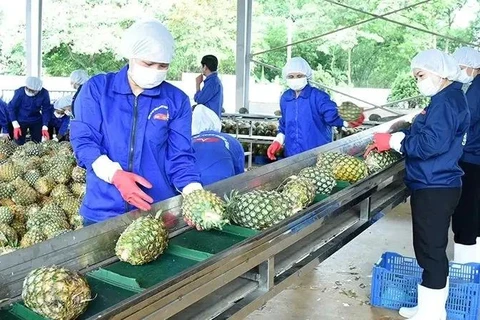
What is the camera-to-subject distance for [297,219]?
236 cm

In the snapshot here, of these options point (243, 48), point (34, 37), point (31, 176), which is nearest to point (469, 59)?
point (31, 176)

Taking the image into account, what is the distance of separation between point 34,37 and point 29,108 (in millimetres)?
5392

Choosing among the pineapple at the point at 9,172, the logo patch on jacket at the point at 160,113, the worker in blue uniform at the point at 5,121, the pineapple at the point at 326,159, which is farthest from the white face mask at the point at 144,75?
the worker in blue uniform at the point at 5,121

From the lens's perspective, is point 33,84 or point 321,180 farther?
point 33,84

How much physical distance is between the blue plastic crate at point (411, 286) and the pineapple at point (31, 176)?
2679 mm

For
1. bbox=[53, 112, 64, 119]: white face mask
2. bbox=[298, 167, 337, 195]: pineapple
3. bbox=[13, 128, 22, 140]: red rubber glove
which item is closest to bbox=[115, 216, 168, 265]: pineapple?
bbox=[298, 167, 337, 195]: pineapple

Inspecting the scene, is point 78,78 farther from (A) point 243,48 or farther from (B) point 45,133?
(A) point 243,48

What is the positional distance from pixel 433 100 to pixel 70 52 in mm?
16478

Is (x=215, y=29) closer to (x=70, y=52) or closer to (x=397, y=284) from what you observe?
(x=70, y=52)

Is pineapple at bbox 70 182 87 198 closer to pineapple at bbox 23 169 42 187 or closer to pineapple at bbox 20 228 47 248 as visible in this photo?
pineapple at bbox 23 169 42 187

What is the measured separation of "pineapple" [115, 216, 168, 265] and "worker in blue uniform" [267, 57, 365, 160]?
3.15 meters

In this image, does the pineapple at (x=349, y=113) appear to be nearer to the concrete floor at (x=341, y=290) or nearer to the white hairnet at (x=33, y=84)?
the concrete floor at (x=341, y=290)

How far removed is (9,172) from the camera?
4.38 m

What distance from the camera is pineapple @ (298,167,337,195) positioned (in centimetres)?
304
